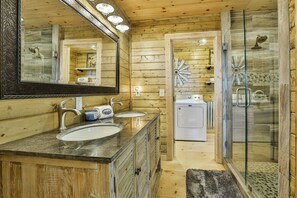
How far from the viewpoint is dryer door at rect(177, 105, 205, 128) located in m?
4.04

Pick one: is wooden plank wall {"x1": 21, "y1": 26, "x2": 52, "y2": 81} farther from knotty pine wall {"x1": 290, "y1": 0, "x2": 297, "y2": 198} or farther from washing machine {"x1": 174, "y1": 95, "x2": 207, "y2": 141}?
washing machine {"x1": 174, "y1": 95, "x2": 207, "y2": 141}

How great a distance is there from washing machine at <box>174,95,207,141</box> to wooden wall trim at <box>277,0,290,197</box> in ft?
9.52

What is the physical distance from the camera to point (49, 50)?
1.25 metres

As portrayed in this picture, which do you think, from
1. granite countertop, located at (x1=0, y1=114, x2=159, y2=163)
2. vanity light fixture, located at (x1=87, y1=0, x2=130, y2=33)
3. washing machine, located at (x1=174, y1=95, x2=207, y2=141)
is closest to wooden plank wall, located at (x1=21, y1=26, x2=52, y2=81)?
granite countertop, located at (x1=0, y1=114, x2=159, y2=163)

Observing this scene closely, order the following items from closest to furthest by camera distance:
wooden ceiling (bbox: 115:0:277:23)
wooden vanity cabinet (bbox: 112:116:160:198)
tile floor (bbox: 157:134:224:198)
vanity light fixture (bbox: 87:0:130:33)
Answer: wooden vanity cabinet (bbox: 112:116:160:198) → vanity light fixture (bbox: 87:0:130:33) → tile floor (bbox: 157:134:224:198) → wooden ceiling (bbox: 115:0:277:23)

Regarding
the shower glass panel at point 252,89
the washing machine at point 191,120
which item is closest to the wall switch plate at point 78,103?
the shower glass panel at point 252,89

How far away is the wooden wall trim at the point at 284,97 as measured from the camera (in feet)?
3.57

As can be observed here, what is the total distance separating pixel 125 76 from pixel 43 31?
1750 mm

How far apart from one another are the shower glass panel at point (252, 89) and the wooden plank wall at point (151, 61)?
0.86 m

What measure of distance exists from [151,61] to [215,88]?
3.66 feet

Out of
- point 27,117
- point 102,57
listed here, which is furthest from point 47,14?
point 102,57

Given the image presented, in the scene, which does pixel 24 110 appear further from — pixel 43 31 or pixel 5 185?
pixel 43 31

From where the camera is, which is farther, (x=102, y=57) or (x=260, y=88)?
(x=260, y=88)

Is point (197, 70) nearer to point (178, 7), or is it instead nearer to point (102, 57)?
point (178, 7)
